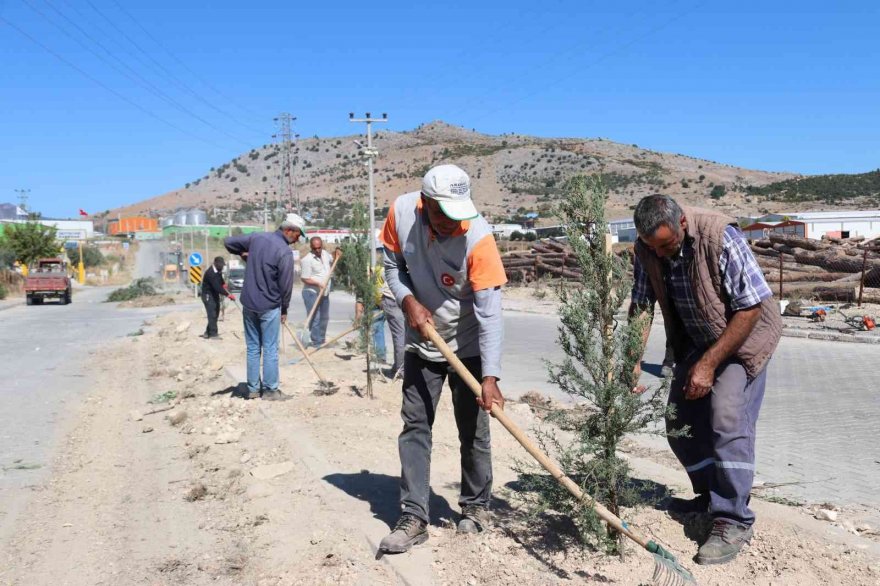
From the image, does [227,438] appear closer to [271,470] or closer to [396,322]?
[271,470]

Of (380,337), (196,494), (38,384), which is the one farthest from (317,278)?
(196,494)

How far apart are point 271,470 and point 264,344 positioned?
2.87 m

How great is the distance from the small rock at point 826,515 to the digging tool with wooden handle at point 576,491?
1382mm

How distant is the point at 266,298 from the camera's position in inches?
323

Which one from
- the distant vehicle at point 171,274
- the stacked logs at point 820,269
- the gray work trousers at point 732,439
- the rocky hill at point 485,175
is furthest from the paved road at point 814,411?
the rocky hill at point 485,175

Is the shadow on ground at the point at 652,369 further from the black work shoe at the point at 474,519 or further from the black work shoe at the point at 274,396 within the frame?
the black work shoe at the point at 474,519

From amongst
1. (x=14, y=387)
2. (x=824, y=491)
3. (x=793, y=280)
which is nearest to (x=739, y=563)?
(x=824, y=491)

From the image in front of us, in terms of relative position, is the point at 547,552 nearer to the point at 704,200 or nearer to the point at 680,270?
the point at 680,270

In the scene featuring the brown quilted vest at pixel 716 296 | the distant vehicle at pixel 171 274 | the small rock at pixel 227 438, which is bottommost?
the distant vehicle at pixel 171 274

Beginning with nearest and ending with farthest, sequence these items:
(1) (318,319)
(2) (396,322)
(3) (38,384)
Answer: (2) (396,322), (3) (38,384), (1) (318,319)

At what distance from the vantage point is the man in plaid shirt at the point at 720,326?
147 inches

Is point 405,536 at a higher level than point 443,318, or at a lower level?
lower

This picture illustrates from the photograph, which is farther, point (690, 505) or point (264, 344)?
point (264, 344)

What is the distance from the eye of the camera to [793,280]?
65.4 ft
